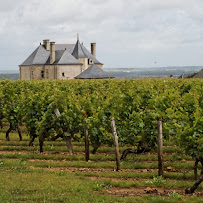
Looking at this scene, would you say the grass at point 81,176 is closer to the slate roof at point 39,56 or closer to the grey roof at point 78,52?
the slate roof at point 39,56

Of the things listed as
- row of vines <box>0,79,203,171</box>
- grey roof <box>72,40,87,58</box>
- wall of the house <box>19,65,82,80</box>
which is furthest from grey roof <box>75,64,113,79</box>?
row of vines <box>0,79,203,171</box>

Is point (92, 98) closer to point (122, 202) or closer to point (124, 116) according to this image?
point (124, 116)

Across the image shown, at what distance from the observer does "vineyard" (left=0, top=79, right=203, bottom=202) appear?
9.85m

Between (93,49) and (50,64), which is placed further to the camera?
(93,49)

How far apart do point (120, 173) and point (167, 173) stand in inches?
53.4

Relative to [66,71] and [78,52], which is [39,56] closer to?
[66,71]

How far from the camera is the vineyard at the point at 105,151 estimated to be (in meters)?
9.85

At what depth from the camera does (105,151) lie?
52.0 ft

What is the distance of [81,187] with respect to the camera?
10016 millimetres

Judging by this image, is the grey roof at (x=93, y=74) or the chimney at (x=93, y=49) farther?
the chimney at (x=93, y=49)

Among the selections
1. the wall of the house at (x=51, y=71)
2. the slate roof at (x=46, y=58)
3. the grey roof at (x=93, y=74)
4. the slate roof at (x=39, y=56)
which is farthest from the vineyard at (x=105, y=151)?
the slate roof at (x=39, y=56)

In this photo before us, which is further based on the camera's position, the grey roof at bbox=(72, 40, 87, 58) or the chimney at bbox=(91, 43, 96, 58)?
the chimney at bbox=(91, 43, 96, 58)

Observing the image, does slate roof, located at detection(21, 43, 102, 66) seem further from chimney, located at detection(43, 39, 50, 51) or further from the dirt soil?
the dirt soil

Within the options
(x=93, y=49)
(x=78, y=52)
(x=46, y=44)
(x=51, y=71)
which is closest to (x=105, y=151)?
(x=51, y=71)
